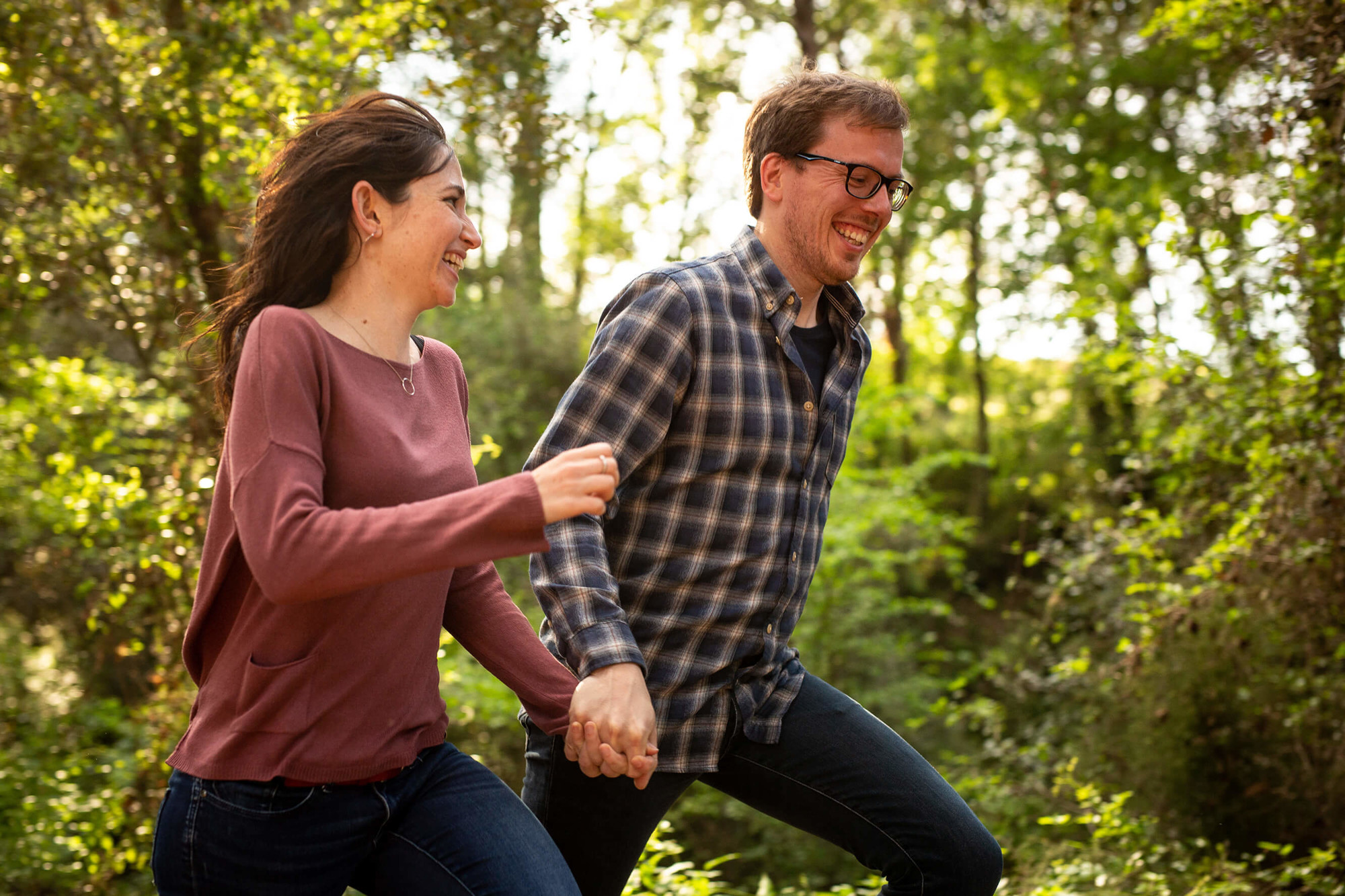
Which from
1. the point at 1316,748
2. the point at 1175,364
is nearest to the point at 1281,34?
the point at 1175,364

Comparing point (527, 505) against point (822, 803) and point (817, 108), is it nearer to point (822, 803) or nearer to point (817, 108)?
point (822, 803)

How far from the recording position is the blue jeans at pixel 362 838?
182 centimetres

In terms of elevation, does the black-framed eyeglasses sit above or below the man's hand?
above

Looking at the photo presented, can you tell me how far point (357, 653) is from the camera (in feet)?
6.29

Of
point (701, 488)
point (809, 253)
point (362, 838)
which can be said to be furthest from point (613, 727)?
point (809, 253)

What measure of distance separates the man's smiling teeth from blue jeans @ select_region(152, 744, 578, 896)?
153 cm

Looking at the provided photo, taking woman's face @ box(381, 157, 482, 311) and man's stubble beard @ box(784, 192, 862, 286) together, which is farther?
man's stubble beard @ box(784, 192, 862, 286)

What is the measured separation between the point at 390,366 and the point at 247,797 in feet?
2.62

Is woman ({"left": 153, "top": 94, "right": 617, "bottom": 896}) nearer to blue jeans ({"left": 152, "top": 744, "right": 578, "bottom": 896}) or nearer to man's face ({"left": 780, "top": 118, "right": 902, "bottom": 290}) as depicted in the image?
blue jeans ({"left": 152, "top": 744, "right": 578, "bottom": 896})

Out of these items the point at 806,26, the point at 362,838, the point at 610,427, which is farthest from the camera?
the point at 806,26

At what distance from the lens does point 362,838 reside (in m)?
1.96

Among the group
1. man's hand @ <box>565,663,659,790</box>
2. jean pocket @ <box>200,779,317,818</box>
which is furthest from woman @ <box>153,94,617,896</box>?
man's hand @ <box>565,663,659,790</box>

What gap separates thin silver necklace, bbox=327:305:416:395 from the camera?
203 centimetres

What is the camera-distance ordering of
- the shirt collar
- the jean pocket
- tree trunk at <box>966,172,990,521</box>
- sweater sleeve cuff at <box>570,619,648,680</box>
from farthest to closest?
tree trunk at <box>966,172,990,521</box> → the shirt collar → sweater sleeve cuff at <box>570,619,648,680</box> → the jean pocket
